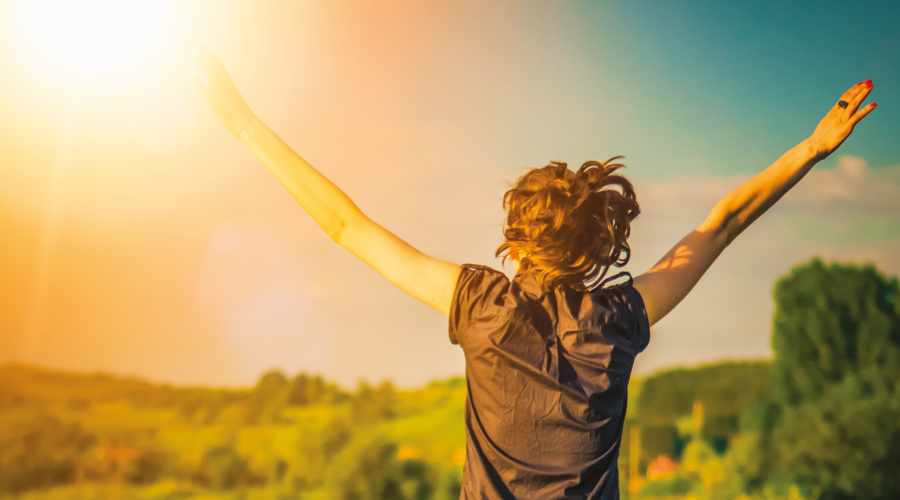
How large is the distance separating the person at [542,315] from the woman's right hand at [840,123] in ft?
1.37

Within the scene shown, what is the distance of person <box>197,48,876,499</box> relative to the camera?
68 centimetres

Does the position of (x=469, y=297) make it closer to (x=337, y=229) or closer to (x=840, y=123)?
(x=337, y=229)

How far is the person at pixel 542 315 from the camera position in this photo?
68 cm

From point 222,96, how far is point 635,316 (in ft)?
2.25

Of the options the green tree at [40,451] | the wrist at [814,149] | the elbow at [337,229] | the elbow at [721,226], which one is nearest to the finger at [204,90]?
the elbow at [337,229]

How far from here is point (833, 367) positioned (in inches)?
174

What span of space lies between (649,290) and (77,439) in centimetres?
339

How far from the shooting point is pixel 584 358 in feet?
2.25

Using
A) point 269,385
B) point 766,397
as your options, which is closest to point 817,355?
point 766,397

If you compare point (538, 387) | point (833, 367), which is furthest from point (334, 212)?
point (833, 367)

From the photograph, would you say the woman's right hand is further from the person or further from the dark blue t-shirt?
the dark blue t-shirt

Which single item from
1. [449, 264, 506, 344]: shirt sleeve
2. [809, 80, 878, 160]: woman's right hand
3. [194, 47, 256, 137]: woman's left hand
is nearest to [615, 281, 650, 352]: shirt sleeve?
[449, 264, 506, 344]: shirt sleeve

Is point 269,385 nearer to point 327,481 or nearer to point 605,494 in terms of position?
point 327,481

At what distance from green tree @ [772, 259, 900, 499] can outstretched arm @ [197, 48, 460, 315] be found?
15.0ft
